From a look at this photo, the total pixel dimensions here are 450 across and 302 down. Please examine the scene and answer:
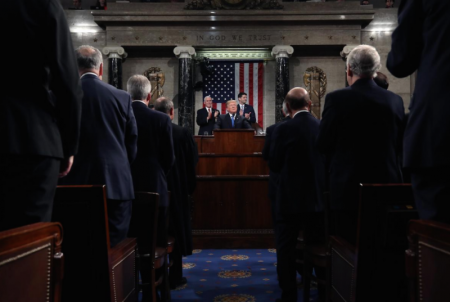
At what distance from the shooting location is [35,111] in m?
1.51

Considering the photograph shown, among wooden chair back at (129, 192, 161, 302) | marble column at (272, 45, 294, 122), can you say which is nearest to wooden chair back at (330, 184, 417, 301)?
wooden chair back at (129, 192, 161, 302)

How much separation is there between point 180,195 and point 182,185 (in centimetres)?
13

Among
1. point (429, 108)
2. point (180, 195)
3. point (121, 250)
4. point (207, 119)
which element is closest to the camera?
point (429, 108)

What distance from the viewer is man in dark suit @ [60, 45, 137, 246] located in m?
2.45

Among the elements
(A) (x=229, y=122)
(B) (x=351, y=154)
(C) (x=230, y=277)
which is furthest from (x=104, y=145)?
(A) (x=229, y=122)

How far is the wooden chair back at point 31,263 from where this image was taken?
1.06 metres

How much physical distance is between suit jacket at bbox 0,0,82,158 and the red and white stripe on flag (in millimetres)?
11248

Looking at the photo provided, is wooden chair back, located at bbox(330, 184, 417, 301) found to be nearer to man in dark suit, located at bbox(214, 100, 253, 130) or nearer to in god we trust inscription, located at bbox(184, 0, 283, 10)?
man in dark suit, located at bbox(214, 100, 253, 130)

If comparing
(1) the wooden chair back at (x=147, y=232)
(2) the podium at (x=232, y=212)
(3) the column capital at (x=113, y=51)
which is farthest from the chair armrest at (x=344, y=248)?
(3) the column capital at (x=113, y=51)

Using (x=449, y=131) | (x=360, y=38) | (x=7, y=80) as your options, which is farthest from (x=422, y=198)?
(x=360, y=38)

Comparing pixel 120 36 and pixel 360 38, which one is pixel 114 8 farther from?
pixel 360 38

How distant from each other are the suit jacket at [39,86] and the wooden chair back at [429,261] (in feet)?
3.86

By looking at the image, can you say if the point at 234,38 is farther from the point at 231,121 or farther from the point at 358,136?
the point at 358,136

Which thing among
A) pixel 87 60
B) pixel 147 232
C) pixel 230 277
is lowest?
pixel 230 277
